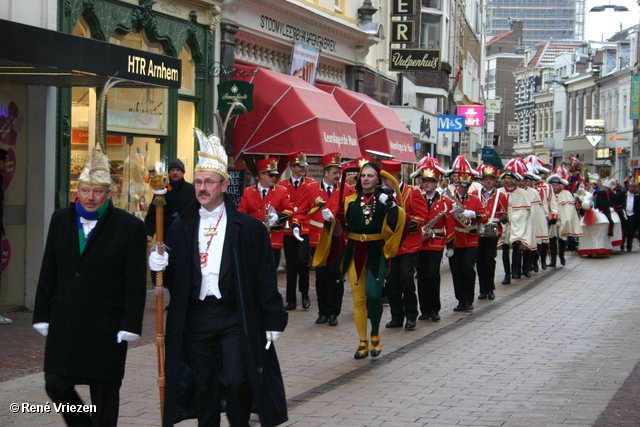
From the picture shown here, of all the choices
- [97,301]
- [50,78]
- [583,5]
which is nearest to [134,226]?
[97,301]

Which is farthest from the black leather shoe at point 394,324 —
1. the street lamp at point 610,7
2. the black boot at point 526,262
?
the street lamp at point 610,7

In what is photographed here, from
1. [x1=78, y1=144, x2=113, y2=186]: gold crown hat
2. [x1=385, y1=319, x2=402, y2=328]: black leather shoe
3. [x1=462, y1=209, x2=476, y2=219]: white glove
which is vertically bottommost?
[x1=385, y1=319, x2=402, y2=328]: black leather shoe

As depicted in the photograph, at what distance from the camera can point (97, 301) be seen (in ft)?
18.3

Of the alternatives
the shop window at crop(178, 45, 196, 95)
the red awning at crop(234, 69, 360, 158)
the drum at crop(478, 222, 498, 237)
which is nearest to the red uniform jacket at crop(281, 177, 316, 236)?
the drum at crop(478, 222, 498, 237)

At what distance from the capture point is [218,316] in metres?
5.71

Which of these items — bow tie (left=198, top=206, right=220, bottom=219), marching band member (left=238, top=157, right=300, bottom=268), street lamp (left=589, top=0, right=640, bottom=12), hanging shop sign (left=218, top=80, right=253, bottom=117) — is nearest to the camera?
bow tie (left=198, top=206, right=220, bottom=219)

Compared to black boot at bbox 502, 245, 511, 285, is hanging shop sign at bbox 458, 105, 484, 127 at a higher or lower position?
higher

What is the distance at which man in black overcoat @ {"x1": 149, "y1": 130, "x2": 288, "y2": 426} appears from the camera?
18.6 ft

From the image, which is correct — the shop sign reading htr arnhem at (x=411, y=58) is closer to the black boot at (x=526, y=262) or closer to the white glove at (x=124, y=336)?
the black boot at (x=526, y=262)

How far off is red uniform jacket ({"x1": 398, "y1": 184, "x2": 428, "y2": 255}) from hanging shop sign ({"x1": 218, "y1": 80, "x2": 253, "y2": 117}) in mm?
5151

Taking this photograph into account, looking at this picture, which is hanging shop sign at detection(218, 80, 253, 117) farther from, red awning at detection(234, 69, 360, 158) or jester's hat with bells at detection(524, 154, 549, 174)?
jester's hat with bells at detection(524, 154, 549, 174)

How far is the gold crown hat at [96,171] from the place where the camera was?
5727 mm

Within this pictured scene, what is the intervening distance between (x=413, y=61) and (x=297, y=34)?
291 inches

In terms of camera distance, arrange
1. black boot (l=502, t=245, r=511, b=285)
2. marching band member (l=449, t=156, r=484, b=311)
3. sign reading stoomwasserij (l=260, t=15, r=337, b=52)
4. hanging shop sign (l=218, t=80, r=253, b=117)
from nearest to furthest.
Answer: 1. marching band member (l=449, t=156, r=484, b=311)
2. hanging shop sign (l=218, t=80, r=253, b=117)
3. black boot (l=502, t=245, r=511, b=285)
4. sign reading stoomwasserij (l=260, t=15, r=337, b=52)
